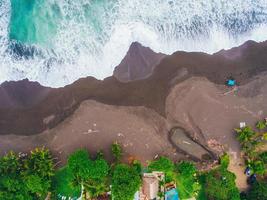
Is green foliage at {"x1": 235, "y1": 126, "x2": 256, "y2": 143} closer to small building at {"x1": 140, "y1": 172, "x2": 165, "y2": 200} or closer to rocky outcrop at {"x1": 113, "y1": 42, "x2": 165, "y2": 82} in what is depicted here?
small building at {"x1": 140, "y1": 172, "x2": 165, "y2": 200}

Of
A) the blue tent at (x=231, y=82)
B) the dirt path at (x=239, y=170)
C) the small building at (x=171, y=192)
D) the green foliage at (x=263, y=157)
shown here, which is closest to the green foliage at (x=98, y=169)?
the small building at (x=171, y=192)

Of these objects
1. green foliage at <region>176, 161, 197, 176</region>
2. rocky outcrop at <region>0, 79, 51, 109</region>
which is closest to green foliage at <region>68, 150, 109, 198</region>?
rocky outcrop at <region>0, 79, 51, 109</region>

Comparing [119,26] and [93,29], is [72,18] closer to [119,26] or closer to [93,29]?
[93,29]

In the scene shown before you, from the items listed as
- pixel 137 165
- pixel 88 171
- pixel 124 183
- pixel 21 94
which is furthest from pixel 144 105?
pixel 21 94

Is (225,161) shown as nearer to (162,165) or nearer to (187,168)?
(187,168)

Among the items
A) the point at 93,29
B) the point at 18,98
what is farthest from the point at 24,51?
the point at 93,29
